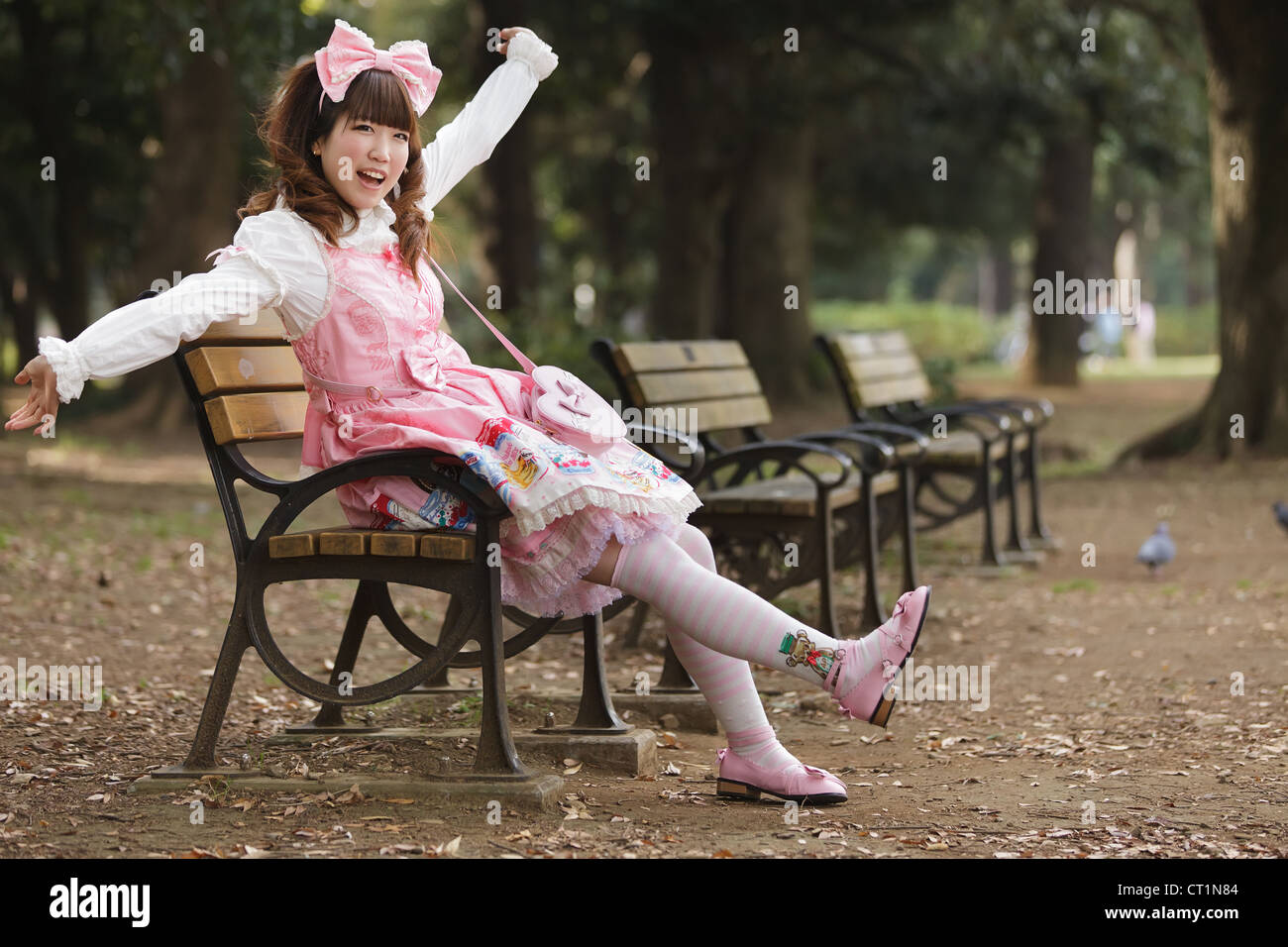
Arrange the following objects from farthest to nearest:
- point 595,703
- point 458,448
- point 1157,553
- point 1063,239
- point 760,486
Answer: point 1063,239
point 1157,553
point 760,486
point 595,703
point 458,448

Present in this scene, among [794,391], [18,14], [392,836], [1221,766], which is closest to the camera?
[392,836]

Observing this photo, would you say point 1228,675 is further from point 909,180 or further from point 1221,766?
point 909,180

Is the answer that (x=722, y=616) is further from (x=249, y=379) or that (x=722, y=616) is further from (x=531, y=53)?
(x=531, y=53)

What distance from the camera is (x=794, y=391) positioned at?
18.3 m

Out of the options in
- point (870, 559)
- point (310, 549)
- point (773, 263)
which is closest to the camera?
point (310, 549)

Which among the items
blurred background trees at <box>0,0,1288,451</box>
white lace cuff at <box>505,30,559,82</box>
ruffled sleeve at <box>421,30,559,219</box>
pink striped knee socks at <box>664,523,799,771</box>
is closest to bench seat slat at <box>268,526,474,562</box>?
pink striped knee socks at <box>664,523,799,771</box>

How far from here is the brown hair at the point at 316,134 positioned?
12.3 ft

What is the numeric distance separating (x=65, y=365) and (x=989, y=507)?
17.7ft

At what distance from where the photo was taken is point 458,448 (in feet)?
11.6

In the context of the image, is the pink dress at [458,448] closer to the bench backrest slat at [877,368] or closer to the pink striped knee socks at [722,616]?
the pink striped knee socks at [722,616]

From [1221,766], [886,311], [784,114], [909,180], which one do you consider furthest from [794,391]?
[886,311]

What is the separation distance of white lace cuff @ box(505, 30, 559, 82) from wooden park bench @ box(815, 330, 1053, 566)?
308 centimetres

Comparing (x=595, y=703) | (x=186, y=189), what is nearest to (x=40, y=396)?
(x=595, y=703)

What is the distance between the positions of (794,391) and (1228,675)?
13.1 metres
